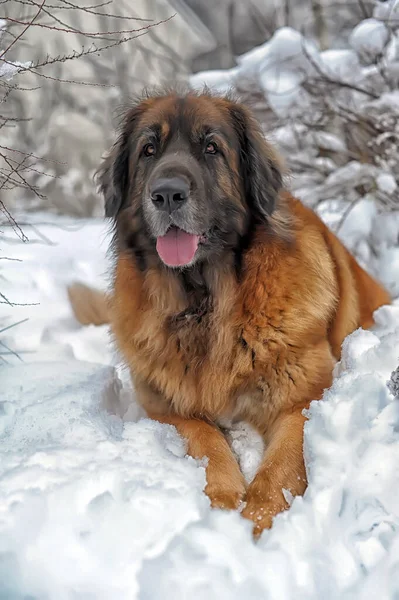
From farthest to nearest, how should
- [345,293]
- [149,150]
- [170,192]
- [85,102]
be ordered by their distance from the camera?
1. [85,102]
2. [345,293]
3. [149,150]
4. [170,192]

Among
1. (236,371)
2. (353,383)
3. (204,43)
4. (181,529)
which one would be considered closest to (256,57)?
(236,371)

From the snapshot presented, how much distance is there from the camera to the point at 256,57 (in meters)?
5.05

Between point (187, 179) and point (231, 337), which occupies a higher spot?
point (187, 179)

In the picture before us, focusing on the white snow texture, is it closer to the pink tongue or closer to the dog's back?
the dog's back

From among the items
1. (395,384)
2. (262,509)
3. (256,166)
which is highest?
(256,166)

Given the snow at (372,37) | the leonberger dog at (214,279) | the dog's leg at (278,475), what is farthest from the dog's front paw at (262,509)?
the snow at (372,37)

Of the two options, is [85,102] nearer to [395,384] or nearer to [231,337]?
[231,337]

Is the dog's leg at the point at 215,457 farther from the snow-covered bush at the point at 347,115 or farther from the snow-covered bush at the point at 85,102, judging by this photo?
the snow-covered bush at the point at 85,102

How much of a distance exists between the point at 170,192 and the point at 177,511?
4.32ft

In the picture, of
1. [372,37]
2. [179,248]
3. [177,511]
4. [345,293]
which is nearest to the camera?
[177,511]

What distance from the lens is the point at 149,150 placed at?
281 cm

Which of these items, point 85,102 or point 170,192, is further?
point 85,102

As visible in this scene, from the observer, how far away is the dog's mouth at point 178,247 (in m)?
2.56

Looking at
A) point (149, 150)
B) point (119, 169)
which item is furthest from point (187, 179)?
point (119, 169)
